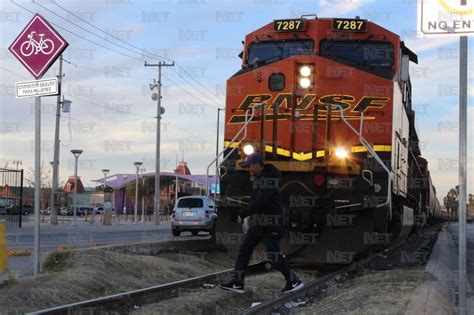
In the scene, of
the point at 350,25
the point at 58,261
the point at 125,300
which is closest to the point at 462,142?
the point at 125,300

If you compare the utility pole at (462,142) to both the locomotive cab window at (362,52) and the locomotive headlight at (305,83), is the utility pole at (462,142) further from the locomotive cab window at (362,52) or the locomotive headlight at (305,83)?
the locomotive cab window at (362,52)

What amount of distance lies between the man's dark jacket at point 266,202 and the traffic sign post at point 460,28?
11.2 feet

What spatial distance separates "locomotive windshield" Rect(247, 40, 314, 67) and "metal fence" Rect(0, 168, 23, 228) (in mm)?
18301

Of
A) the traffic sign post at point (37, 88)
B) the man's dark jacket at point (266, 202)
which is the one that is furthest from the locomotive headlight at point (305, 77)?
the traffic sign post at point (37, 88)

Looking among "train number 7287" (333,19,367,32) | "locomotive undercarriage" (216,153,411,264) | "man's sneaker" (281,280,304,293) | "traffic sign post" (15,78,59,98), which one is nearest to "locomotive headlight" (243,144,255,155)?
"locomotive undercarriage" (216,153,411,264)

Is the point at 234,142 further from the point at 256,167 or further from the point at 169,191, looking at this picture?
the point at 169,191

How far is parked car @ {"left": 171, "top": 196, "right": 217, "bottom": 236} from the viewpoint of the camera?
23375 millimetres

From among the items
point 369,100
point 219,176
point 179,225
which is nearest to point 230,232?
point 219,176

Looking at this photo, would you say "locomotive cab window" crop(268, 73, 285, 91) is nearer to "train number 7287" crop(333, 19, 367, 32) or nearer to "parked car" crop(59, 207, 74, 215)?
"train number 7287" crop(333, 19, 367, 32)

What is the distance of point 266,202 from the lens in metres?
8.07

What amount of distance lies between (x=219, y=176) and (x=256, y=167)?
9.35 feet

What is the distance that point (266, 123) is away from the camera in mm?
10961

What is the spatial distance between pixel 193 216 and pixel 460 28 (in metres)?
19.2

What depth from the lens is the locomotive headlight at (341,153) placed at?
1040cm
